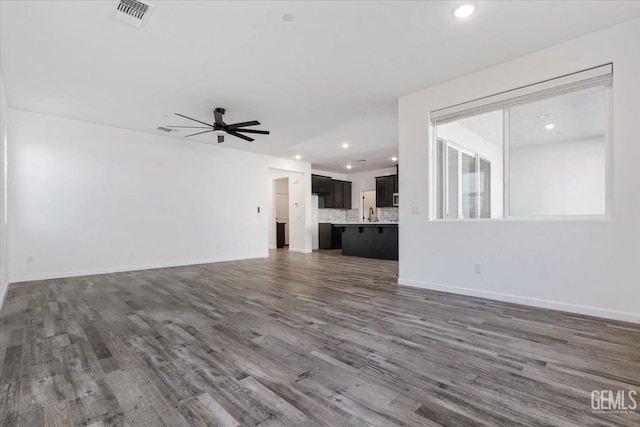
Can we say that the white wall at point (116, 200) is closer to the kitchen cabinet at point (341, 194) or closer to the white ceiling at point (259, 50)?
the white ceiling at point (259, 50)

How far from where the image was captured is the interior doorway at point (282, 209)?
1116 cm

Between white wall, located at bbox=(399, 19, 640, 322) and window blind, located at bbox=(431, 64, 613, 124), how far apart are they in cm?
6

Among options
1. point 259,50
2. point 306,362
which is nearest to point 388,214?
point 259,50

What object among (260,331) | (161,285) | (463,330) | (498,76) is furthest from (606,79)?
(161,285)

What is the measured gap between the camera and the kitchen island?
7.44 m

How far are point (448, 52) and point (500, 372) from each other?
316 cm

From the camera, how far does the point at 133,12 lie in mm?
2607

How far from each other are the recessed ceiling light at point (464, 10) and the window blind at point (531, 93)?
132cm

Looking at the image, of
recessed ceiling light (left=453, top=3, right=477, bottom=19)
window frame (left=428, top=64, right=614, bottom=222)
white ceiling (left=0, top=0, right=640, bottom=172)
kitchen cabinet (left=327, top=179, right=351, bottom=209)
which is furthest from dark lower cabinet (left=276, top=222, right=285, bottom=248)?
recessed ceiling light (left=453, top=3, right=477, bottom=19)

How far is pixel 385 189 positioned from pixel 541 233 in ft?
22.7

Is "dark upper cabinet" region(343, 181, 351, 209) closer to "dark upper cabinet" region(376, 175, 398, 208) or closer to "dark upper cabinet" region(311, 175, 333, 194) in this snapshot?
"dark upper cabinet" region(311, 175, 333, 194)

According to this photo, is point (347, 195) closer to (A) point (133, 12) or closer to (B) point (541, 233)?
(B) point (541, 233)

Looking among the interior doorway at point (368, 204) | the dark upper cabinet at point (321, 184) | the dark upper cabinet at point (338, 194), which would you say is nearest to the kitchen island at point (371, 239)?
the dark upper cabinet at point (321, 184)

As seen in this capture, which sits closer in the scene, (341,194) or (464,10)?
(464,10)
